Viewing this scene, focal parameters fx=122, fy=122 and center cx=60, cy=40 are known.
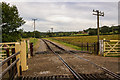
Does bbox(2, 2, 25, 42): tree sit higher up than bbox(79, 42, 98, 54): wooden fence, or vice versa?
bbox(2, 2, 25, 42): tree

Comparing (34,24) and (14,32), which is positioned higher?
(34,24)

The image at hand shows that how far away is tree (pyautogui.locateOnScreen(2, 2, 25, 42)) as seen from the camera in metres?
22.0

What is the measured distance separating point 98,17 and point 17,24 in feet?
48.7

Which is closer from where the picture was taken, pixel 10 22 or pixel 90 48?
pixel 90 48

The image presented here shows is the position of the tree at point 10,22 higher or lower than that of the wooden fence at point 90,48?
higher

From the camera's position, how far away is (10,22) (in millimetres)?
22484

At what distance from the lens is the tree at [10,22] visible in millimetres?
21969

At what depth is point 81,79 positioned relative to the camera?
14.8 ft

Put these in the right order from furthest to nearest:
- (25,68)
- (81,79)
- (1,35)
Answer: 1. (1,35)
2. (25,68)
3. (81,79)

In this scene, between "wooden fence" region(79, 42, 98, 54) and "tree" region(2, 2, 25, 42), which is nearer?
"wooden fence" region(79, 42, 98, 54)

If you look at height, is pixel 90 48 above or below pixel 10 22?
below

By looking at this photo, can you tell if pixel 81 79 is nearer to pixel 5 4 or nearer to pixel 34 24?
pixel 5 4

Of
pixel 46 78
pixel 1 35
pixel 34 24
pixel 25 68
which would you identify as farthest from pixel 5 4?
pixel 34 24

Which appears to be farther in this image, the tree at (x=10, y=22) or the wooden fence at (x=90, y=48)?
the tree at (x=10, y=22)
